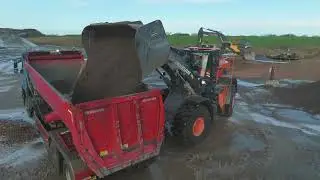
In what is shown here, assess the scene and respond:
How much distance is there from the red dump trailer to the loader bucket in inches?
0.7

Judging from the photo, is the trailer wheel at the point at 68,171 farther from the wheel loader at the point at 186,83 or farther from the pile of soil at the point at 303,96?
the pile of soil at the point at 303,96

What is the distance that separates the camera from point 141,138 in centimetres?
678

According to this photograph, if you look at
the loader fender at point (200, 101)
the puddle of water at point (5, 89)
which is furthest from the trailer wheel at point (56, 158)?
the puddle of water at point (5, 89)

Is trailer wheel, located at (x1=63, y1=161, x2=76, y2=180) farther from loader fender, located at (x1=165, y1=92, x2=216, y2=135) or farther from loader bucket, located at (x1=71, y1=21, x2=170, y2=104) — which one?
loader fender, located at (x1=165, y1=92, x2=216, y2=135)

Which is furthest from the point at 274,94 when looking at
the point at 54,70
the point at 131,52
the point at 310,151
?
the point at 131,52

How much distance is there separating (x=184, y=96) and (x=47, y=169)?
3.33 m

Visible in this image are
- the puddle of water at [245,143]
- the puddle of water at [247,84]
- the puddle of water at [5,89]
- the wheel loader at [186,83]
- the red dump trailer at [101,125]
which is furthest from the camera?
the puddle of water at [247,84]

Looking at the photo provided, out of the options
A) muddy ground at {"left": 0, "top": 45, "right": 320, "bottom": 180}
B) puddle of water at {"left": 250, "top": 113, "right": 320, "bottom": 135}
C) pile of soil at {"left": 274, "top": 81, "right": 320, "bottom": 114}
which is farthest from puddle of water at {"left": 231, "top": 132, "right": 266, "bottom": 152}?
pile of soil at {"left": 274, "top": 81, "right": 320, "bottom": 114}

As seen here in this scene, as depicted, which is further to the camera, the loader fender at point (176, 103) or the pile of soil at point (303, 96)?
the pile of soil at point (303, 96)

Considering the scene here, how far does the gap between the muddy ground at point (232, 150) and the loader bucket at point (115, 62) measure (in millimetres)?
1532

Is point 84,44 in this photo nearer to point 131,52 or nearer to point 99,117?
point 131,52

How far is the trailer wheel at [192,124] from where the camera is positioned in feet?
28.1

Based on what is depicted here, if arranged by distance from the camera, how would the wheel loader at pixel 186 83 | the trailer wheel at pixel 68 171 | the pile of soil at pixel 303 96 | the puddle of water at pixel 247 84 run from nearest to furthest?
the trailer wheel at pixel 68 171
the wheel loader at pixel 186 83
the pile of soil at pixel 303 96
the puddle of water at pixel 247 84

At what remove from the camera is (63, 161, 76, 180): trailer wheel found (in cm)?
619
